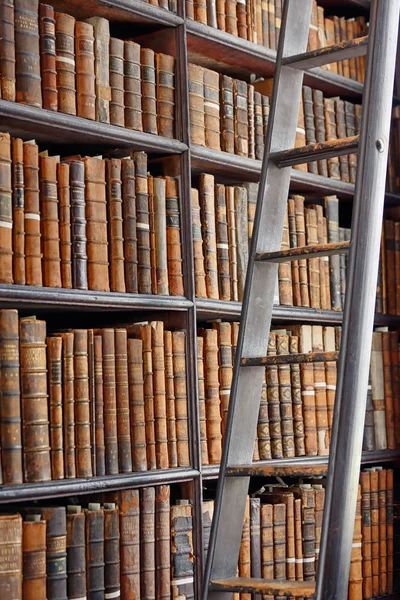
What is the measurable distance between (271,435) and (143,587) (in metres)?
0.62

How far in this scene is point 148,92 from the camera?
102 inches

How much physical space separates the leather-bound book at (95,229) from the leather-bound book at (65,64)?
14 centimetres

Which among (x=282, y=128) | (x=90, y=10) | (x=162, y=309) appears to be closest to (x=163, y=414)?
(x=162, y=309)

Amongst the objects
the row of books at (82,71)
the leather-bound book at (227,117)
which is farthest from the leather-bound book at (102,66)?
the leather-bound book at (227,117)

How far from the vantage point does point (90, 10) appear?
2562mm

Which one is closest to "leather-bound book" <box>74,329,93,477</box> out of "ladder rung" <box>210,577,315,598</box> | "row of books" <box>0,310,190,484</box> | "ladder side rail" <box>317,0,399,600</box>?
"row of books" <box>0,310,190,484</box>

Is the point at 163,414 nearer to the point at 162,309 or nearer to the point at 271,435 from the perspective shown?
the point at 162,309

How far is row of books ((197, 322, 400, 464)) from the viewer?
2688 mm

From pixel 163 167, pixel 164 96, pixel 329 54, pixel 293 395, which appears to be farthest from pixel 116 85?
pixel 293 395

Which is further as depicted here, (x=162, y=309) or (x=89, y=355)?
(x=162, y=309)

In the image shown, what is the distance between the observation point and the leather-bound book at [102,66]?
248 centimetres

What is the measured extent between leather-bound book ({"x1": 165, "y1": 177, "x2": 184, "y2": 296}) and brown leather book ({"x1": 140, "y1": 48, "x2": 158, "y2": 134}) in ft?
0.48

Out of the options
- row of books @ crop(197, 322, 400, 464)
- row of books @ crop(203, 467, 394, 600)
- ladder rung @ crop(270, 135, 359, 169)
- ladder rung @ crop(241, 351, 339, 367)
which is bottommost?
row of books @ crop(203, 467, 394, 600)

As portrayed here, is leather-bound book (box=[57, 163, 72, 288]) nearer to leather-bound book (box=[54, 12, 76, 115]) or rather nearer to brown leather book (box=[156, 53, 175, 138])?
leather-bound book (box=[54, 12, 76, 115])
